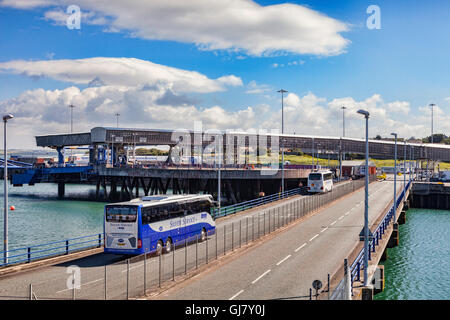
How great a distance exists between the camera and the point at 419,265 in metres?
34.1

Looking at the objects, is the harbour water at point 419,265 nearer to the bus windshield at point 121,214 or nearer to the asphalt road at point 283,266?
the asphalt road at point 283,266

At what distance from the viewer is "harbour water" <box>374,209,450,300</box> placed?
26.9 m

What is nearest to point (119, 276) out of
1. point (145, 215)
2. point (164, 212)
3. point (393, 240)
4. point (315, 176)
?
point (145, 215)

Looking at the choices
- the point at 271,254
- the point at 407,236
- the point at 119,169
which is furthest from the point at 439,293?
the point at 119,169

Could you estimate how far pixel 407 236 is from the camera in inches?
1914

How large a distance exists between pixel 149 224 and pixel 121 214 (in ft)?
5.62

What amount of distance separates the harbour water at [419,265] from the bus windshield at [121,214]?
15.2 meters

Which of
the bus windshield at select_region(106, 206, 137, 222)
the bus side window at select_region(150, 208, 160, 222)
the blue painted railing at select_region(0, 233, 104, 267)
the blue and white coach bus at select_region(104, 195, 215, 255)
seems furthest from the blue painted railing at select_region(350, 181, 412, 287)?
the blue painted railing at select_region(0, 233, 104, 267)

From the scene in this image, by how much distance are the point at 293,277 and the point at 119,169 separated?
221 ft

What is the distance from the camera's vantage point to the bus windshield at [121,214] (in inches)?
970

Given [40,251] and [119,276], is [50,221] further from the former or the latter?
[119,276]

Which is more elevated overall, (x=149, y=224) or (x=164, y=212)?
(x=164, y=212)
